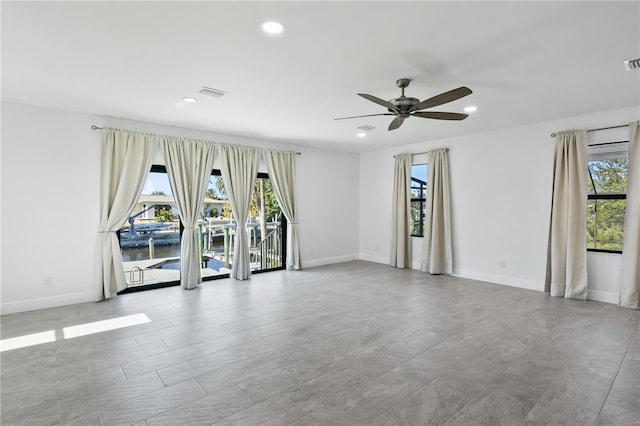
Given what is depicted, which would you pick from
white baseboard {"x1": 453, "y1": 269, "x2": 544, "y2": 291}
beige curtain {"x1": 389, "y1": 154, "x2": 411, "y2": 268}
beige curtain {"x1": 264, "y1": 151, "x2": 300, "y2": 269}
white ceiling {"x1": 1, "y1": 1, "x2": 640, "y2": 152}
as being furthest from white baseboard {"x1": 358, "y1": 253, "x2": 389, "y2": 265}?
white ceiling {"x1": 1, "y1": 1, "x2": 640, "y2": 152}

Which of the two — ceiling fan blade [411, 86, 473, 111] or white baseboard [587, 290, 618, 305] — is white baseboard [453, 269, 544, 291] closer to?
white baseboard [587, 290, 618, 305]

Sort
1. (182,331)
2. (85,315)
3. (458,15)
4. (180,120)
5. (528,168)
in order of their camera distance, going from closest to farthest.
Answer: (458,15), (182,331), (85,315), (180,120), (528,168)

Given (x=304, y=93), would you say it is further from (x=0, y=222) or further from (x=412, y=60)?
(x=0, y=222)

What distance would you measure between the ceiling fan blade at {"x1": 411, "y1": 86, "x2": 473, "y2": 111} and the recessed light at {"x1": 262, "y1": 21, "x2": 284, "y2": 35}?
1506mm

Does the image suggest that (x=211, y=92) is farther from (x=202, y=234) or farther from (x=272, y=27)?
(x=202, y=234)

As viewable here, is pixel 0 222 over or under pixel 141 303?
over

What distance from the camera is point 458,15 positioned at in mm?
2234

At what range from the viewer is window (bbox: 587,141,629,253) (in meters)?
4.51

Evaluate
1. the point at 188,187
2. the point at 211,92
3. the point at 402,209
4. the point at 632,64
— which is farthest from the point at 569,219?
the point at 188,187

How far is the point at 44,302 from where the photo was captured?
429 centimetres

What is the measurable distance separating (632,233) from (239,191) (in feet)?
19.2

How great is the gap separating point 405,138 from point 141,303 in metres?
5.28

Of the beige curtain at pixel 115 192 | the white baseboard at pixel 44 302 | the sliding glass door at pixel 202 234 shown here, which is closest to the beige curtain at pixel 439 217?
the sliding glass door at pixel 202 234

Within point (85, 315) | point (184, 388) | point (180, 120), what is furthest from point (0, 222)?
point (184, 388)
